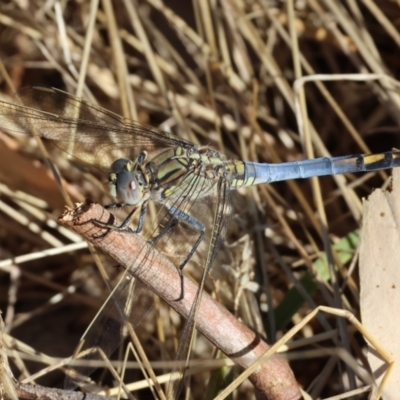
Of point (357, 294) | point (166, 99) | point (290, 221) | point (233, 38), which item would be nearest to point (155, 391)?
point (357, 294)

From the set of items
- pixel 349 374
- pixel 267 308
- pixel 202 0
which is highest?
pixel 202 0

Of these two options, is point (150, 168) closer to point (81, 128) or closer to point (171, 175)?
→ point (171, 175)

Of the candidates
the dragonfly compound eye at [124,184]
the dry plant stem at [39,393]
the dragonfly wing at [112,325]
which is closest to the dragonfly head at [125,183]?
the dragonfly compound eye at [124,184]

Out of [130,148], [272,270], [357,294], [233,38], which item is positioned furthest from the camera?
[233,38]

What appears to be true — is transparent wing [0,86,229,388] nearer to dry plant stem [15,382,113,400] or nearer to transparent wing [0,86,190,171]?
transparent wing [0,86,190,171]

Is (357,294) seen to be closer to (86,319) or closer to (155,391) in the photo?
(155,391)
